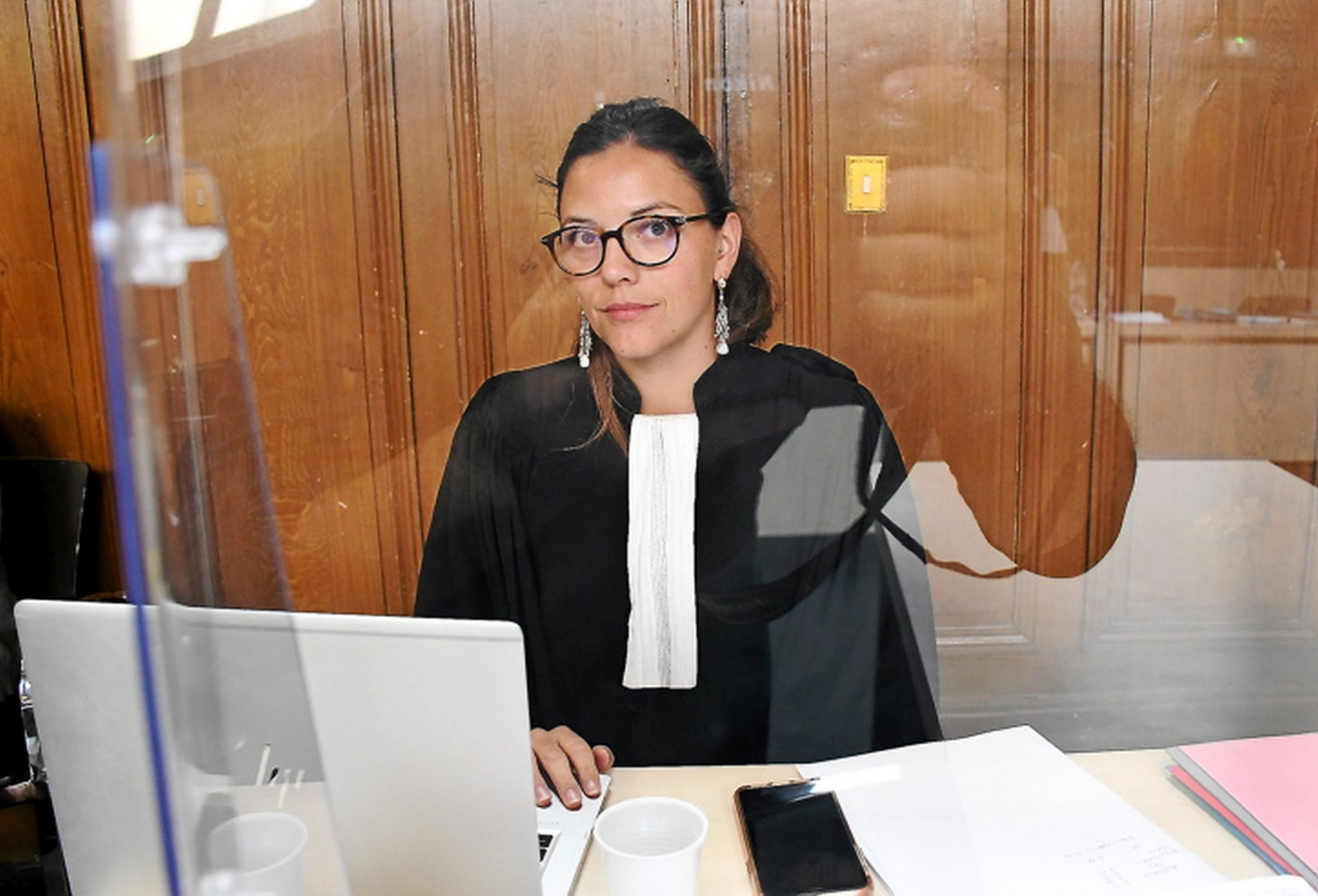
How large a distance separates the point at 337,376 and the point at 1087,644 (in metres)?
0.95

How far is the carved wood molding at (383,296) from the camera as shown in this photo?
3.06ft

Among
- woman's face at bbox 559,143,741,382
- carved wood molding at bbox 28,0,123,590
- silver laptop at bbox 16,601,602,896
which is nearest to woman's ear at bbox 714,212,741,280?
woman's face at bbox 559,143,741,382

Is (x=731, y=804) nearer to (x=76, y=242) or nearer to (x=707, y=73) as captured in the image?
(x=707, y=73)

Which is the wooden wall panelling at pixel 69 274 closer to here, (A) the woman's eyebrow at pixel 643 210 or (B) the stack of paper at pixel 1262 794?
(A) the woman's eyebrow at pixel 643 210

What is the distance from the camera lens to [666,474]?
1032 mm

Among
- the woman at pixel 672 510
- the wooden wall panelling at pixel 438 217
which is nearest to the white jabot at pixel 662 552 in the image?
the woman at pixel 672 510

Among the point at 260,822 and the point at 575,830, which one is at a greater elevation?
the point at 260,822

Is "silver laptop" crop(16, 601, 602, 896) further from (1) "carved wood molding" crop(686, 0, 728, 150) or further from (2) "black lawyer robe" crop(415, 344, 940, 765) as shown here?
(1) "carved wood molding" crop(686, 0, 728, 150)

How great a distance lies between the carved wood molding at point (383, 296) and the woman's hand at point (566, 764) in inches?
8.6

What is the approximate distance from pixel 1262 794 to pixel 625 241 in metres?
0.78

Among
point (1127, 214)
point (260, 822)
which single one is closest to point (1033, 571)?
point (1127, 214)

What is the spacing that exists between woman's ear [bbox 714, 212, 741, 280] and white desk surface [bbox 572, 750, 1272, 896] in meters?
0.51

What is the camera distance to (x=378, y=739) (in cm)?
65

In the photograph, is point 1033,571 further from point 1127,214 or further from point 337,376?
point 337,376
